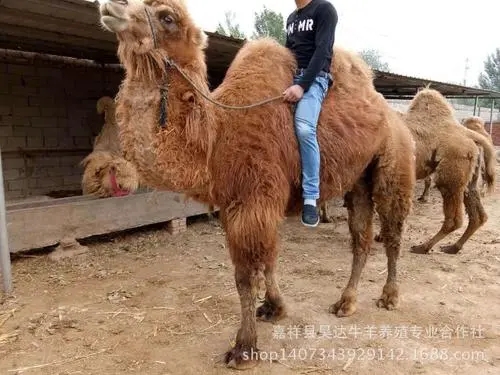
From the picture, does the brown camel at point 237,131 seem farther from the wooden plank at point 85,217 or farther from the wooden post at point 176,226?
the wooden post at point 176,226

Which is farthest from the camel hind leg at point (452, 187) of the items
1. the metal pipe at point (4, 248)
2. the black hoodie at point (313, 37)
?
the metal pipe at point (4, 248)

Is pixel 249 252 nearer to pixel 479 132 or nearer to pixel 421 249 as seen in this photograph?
pixel 421 249

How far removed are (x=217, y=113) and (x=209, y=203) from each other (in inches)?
26.0

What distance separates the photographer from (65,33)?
19.2 feet

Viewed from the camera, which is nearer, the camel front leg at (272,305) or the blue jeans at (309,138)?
the blue jeans at (309,138)

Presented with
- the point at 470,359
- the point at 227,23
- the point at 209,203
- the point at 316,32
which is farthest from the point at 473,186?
the point at 227,23

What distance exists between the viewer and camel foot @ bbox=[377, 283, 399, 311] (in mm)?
4359

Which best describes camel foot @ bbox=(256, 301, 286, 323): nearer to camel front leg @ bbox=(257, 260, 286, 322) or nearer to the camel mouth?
camel front leg @ bbox=(257, 260, 286, 322)

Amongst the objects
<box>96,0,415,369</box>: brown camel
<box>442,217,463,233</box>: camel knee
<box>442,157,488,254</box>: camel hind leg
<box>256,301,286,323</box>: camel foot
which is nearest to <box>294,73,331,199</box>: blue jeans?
<box>96,0,415,369</box>: brown camel

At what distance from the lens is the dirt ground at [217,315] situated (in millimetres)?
3334

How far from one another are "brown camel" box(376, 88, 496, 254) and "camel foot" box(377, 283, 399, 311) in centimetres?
218

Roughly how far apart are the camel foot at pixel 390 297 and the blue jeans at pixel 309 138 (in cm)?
159

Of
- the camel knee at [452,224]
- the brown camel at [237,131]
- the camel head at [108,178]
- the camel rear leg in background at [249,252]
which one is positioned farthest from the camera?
the camel knee at [452,224]

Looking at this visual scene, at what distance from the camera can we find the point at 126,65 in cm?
290
